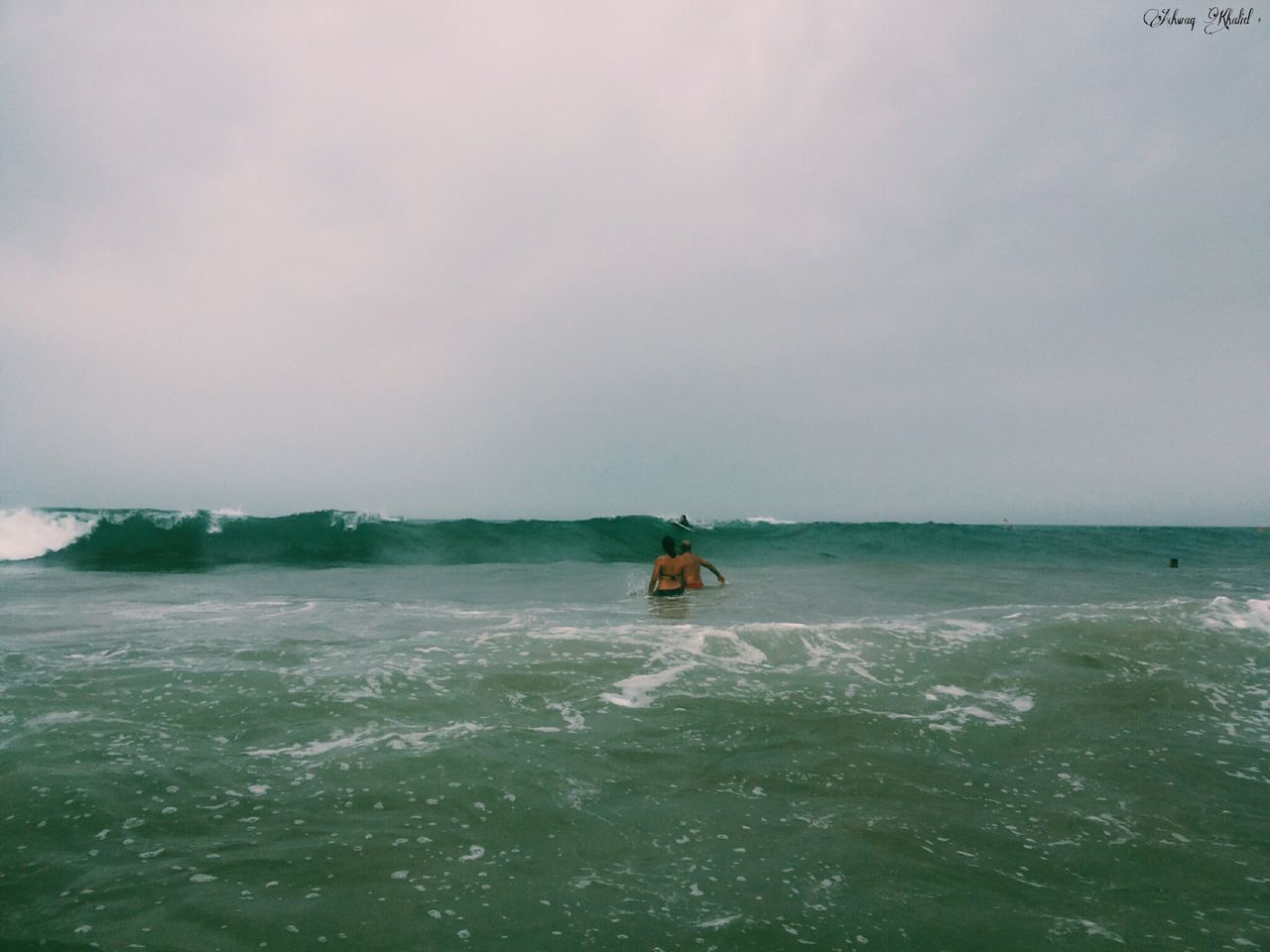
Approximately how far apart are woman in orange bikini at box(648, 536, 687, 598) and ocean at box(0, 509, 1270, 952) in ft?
9.65

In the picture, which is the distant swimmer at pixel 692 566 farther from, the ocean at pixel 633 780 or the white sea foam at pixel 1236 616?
the white sea foam at pixel 1236 616

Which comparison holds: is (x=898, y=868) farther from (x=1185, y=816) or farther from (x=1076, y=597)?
(x=1076, y=597)

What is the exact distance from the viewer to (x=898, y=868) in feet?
12.2

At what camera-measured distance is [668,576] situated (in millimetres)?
15047

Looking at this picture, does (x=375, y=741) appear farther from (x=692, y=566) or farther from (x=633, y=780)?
(x=692, y=566)

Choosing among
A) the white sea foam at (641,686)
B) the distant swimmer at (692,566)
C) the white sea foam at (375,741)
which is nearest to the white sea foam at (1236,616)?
the distant swimmer at (692,566)

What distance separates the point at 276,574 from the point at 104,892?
1941 centimetres

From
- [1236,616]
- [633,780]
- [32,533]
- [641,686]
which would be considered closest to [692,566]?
[641,686]

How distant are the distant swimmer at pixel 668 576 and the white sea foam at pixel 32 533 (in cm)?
2300

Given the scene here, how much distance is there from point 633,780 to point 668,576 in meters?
10.2

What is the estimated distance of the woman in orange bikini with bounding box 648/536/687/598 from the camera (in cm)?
1491

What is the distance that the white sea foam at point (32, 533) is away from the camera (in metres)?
23.6

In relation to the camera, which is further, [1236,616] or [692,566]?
[692,566]

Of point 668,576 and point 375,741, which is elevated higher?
point 668,576
